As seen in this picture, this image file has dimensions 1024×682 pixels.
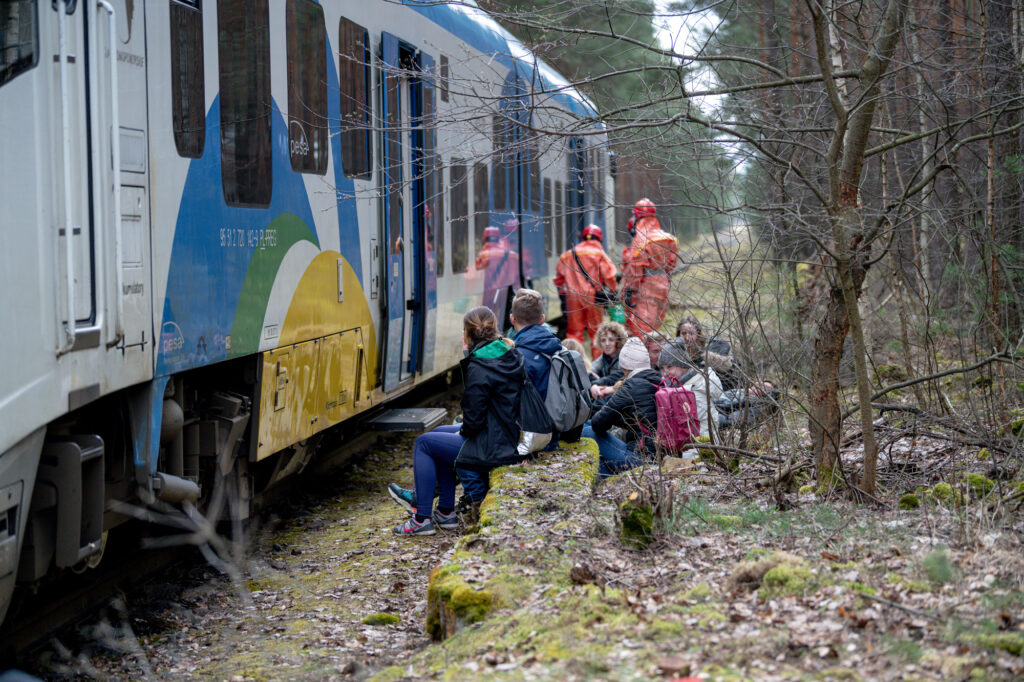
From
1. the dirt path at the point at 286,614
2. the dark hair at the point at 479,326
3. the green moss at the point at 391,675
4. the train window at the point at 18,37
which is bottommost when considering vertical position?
the dirt path at the point at 286,614

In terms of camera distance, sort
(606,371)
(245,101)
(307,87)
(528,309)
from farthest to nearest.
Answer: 1. (606,371)
2. (528,309)
3. (307,87)
4. (245,101)

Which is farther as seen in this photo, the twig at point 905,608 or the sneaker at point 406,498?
the sneaker at point 406,498

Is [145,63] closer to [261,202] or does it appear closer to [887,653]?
[261,202]

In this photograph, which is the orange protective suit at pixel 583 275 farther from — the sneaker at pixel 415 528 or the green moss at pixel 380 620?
the green moss at pixel 380 620

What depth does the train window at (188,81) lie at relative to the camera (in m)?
5.11

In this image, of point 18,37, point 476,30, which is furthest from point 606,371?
point 18,37

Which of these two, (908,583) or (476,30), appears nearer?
(908,583)

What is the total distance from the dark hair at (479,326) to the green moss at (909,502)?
8.30 ft

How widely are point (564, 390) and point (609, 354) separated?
5.96 feet

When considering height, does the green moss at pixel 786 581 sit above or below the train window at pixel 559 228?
below

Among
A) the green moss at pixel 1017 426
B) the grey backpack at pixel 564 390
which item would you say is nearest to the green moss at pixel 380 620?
the grey backpack at pixel 564 390

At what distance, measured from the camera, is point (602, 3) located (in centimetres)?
563

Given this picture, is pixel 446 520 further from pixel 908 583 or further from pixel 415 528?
pixel 908 583

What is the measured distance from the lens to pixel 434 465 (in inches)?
269
